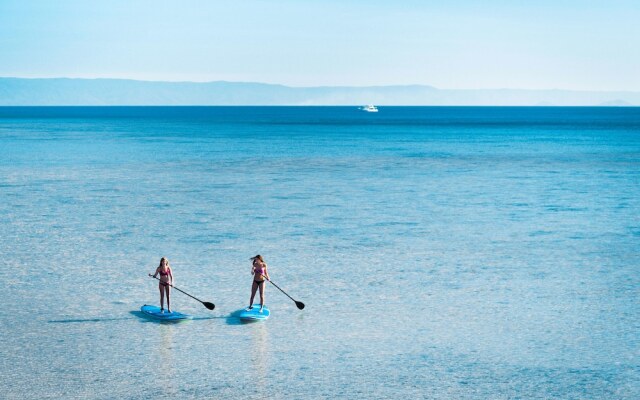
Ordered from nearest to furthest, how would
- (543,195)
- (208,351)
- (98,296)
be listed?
1. (208,351)
2. (98,296)
3. (543,195)

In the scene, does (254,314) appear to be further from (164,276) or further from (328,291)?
(328,291)

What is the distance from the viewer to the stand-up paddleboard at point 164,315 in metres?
17.2

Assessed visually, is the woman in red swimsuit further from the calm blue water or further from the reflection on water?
the reflection on water

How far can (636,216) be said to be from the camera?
110 ft

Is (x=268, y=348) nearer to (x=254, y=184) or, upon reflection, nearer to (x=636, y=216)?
(x=636, y=216)

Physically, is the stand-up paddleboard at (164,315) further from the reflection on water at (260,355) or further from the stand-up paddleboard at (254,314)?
the reflection on water at (260,355)

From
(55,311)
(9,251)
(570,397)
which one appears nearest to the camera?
(570,397)

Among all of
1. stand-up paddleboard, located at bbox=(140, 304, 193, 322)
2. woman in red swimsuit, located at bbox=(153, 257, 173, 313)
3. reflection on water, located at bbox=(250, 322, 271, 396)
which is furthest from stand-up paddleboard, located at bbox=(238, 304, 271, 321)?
woman in red swimsuit, located at bbox=(153, 257, 173, 313)

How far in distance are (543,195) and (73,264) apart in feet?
86.0

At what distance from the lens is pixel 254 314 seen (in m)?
17.3

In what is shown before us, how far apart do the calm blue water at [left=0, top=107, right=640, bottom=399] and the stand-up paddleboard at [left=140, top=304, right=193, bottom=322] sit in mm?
247

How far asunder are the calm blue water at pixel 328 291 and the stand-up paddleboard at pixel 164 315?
0.81 feet


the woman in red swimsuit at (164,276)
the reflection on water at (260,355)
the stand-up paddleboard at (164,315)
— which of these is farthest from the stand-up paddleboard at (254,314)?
the woman in red swimsuit at (164,276)

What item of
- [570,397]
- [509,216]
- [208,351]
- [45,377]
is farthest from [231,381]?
[509,216]
